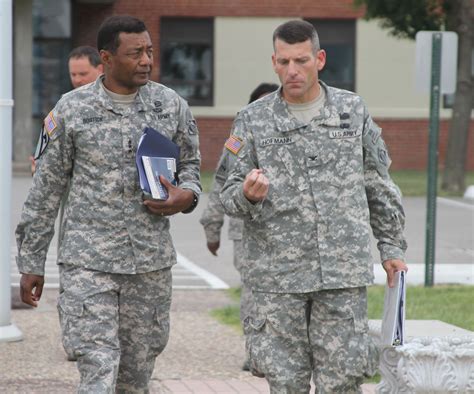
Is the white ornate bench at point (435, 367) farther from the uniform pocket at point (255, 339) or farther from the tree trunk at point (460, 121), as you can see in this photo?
the tree trunk at point (460, 121)

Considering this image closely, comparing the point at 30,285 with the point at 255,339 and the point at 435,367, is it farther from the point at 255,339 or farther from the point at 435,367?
the point at 435,367

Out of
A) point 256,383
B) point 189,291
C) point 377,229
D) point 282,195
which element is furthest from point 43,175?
point 189,291

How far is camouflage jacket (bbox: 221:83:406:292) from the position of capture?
221 inches

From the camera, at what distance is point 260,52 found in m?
31.6

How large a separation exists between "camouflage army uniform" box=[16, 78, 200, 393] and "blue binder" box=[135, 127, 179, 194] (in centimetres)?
9

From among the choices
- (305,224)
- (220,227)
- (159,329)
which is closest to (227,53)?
(220,227)

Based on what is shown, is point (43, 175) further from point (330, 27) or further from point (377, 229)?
point (330, 27)

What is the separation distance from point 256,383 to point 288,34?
3.13 m

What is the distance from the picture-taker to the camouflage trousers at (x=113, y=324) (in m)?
5.75

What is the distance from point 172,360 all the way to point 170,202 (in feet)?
10.6

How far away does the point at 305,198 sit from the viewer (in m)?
5.63

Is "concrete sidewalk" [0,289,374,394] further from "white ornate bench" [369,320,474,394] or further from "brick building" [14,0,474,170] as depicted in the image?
"brick building" [14,0,474,170]

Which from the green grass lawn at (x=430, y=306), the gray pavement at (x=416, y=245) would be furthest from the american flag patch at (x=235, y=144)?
the gray pavement at (x=416, y=245)

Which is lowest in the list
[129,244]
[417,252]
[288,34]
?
[417,252]
